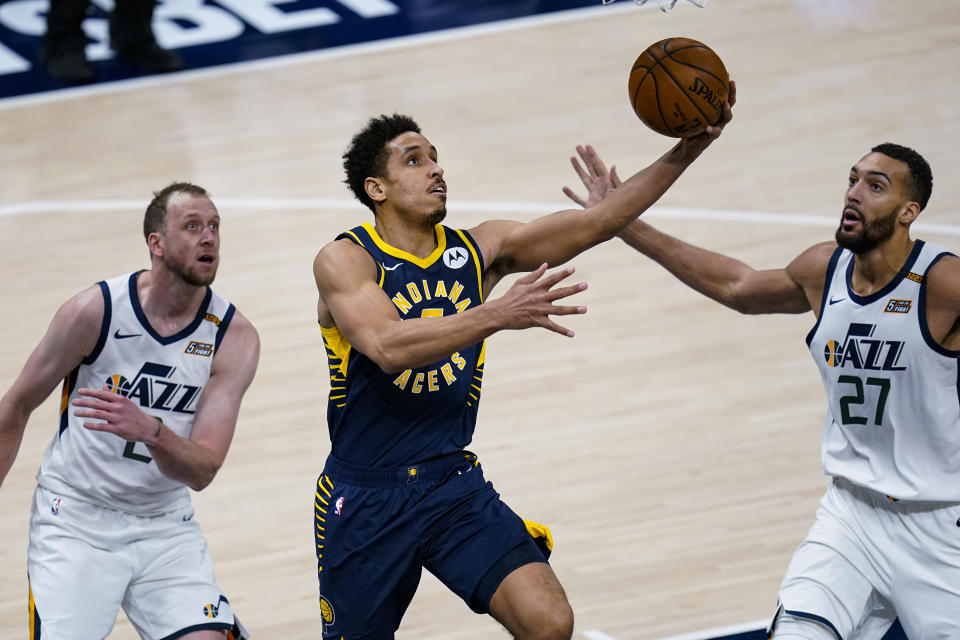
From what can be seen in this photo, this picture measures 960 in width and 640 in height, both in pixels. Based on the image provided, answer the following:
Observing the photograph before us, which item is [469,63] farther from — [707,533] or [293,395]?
[707,533]

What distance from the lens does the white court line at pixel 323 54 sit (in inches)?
543

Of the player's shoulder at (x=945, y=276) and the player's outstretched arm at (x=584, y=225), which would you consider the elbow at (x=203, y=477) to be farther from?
the player's shoulder at (x=945, y=276)

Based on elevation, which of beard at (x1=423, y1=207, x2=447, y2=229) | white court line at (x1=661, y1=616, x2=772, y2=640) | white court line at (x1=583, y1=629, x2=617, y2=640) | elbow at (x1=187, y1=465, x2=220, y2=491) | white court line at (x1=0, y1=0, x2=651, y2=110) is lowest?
white court line at (x1=661, y1=616, x2=772, y2=640)

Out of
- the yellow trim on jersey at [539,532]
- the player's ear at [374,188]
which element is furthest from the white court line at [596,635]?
the player's ear at [374,188]

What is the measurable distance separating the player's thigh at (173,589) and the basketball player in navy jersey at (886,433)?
223cm

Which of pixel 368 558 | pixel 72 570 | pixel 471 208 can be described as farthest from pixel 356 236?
pixel 471 208

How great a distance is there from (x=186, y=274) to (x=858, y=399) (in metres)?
2.69

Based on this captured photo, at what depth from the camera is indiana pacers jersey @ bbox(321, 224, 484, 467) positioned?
577 centimetres

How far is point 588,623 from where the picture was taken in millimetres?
7223

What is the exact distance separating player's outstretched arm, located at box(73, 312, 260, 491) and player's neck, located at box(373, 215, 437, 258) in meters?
0.79

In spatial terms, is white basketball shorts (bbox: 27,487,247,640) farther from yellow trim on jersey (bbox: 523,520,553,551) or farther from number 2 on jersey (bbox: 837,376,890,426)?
number 2 on jersey (bbox: 837,376,890,426)

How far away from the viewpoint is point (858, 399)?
585 centimetres

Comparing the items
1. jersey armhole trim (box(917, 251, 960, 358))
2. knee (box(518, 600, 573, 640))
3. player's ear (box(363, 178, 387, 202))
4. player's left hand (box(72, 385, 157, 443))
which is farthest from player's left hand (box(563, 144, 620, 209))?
player's left hand (box(72, 385, 157, 443))

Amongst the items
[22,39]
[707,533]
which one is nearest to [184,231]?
[707,533]
